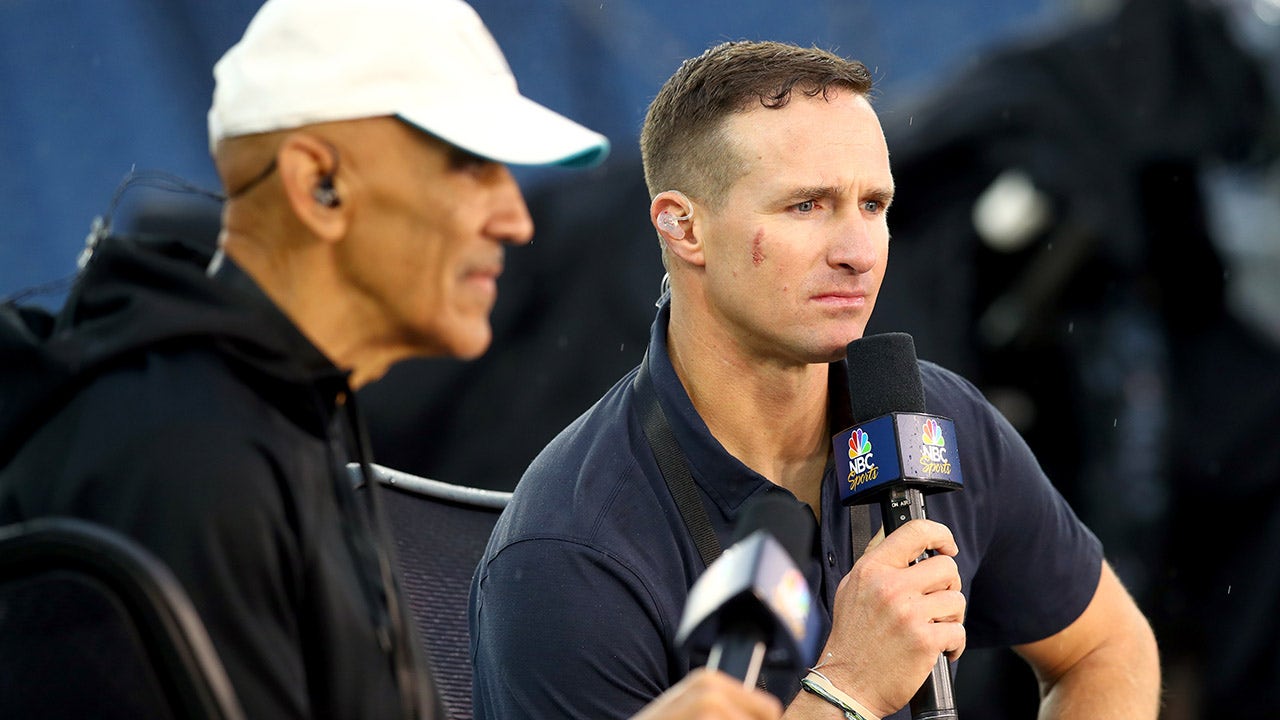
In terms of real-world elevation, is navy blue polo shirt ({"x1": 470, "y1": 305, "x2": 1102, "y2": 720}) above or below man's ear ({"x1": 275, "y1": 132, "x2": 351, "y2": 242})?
below

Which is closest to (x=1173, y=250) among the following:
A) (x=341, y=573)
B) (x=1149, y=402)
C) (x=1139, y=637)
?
(x=1149, y=402)

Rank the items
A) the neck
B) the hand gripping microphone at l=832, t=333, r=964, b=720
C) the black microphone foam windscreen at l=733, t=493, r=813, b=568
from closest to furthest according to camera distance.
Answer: the black microphone foam windscreen at l=733, t=493, r=813, b=568
the hand gripping microphone at l=832, t=333, r=964, b=720
the neck

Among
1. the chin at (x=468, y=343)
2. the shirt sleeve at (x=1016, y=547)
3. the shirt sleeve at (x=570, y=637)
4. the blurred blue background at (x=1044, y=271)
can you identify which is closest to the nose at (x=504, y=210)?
the chin at (x=468, y=343)

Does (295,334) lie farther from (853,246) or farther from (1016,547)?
(1016,547)

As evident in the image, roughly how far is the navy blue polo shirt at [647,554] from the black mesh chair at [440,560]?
0.26ft

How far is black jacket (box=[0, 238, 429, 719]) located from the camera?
4.92 ft

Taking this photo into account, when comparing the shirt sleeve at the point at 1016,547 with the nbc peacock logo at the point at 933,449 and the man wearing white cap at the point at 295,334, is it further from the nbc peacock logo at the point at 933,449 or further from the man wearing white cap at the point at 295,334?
the man wearing white cap at the point at 295,334

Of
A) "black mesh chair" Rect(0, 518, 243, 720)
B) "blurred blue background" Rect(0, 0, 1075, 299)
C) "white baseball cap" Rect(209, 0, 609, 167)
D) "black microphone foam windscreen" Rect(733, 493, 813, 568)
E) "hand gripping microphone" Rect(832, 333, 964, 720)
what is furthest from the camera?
"blurred blue background" Rect(0, 0, 1075, 299)

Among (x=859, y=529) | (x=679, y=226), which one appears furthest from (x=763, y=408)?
(x=679, y=226)

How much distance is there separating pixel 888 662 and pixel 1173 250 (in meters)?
3.10

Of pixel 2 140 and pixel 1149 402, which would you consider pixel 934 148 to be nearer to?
pixel 1149 402

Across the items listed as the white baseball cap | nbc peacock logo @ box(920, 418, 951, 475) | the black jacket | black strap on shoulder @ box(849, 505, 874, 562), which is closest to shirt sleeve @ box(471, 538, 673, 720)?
black strap on shoulder @ box(849, 505, 874, 562)

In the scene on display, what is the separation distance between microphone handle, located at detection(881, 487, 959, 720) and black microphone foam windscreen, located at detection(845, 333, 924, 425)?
14 cm

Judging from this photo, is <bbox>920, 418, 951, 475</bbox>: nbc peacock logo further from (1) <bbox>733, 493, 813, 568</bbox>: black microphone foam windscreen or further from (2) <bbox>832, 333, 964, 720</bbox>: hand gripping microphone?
(1) <bbox>733, 493, 813, 568</bbox>: black microphone foam windscreen
